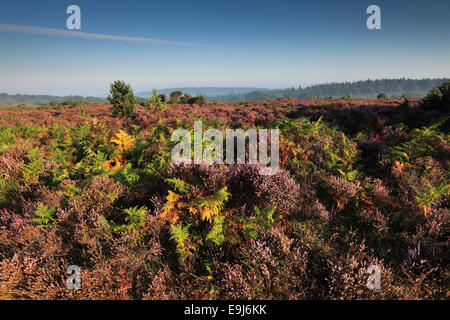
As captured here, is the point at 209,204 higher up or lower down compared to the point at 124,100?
lower down

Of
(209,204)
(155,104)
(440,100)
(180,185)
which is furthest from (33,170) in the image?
(440,100)

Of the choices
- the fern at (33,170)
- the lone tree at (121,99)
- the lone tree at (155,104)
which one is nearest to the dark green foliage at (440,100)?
the fern at (33,170)

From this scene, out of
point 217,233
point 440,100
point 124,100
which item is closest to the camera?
point 217,233

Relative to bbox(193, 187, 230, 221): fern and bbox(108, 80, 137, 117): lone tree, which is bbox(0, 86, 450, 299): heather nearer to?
bbox(193, 187, 230, 221): fern

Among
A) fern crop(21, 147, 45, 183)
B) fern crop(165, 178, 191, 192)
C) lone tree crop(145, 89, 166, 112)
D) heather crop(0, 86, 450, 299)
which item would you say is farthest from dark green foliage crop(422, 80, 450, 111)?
lone tree crop(145, 89, 166, 112)

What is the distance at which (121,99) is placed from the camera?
41.4 feet

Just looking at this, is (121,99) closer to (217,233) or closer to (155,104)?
(155,104)

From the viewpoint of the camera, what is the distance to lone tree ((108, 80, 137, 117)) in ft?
39.1

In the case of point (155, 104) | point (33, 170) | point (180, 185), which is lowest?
point (180, 185)

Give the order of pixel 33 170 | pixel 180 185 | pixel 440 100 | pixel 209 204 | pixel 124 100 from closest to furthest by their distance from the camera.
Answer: pixel 209 204, pixel 180 185, pixel 33 170, pixel 440 100, pixel 124 100

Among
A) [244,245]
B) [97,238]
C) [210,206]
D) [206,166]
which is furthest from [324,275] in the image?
[97,238]

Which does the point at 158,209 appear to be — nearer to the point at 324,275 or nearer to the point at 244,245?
the point at 244,245

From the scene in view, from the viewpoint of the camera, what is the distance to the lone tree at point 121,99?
11.9 metres

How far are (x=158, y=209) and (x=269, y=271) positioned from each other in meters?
1.86
